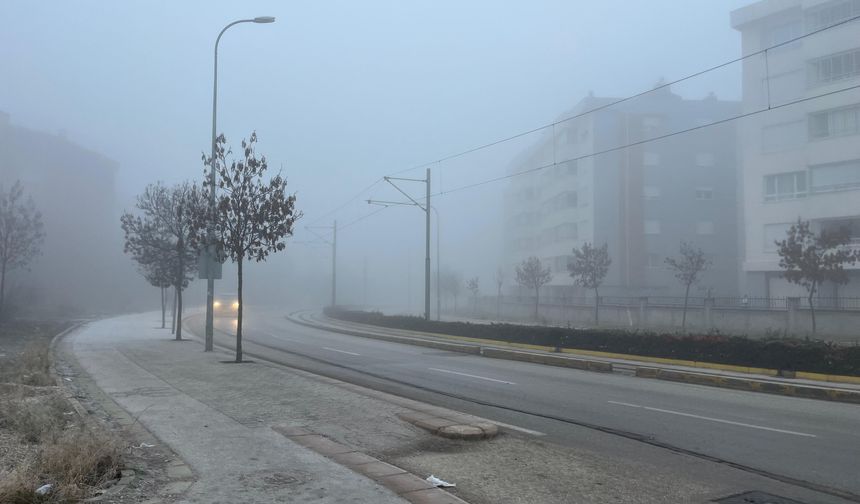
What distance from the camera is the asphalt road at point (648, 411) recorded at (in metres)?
7.40

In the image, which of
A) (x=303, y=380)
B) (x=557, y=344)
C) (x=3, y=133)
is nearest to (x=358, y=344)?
(x=557, y=344)

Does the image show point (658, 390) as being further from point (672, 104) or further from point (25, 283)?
point (672, 104)

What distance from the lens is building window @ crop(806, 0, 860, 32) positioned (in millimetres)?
38781

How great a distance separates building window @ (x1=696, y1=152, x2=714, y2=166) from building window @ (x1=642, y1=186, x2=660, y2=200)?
4.69 meters

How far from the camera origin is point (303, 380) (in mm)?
12828

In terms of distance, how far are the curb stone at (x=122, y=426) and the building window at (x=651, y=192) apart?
5243 cm

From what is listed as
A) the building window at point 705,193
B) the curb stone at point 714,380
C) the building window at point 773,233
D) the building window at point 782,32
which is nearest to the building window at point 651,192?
the building window at point 705,193

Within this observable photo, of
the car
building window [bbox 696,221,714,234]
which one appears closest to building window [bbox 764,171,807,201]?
building window [bbox 696,221,714,234]

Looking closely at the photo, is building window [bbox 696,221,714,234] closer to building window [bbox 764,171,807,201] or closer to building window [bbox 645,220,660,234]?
building window [bbox 645,220,660,234]

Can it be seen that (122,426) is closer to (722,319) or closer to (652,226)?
(722,319)

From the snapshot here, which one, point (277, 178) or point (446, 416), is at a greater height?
point (277, 178)

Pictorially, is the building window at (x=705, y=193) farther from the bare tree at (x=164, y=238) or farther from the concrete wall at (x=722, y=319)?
the bare tree at (x=164, y=238)

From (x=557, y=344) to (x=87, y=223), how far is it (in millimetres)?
54153

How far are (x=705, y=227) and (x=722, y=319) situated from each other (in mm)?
27486
